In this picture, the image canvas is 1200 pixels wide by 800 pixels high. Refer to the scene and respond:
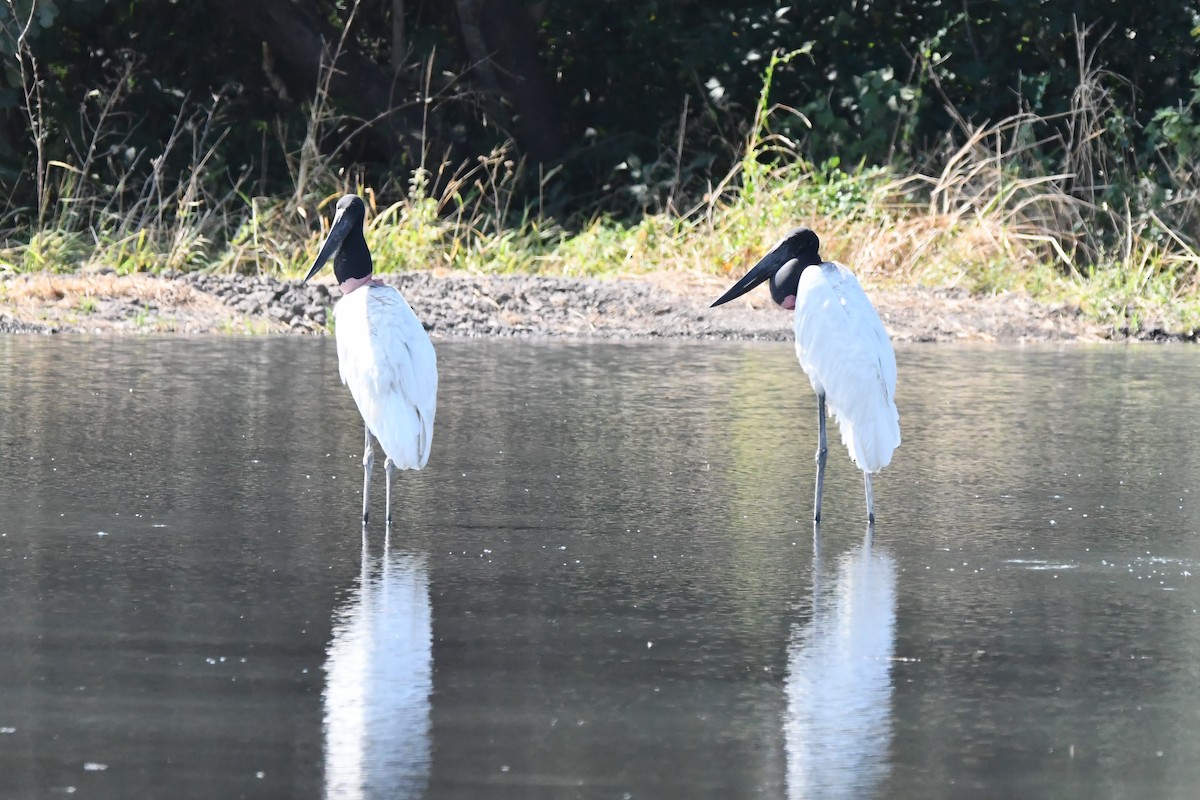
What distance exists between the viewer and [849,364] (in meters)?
7.71

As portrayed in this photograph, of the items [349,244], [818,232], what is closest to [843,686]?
[349,244]

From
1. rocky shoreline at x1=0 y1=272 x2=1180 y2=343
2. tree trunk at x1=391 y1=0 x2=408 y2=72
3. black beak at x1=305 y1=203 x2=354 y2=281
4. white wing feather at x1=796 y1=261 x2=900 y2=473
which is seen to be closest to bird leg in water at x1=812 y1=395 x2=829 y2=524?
white wing feather at x1=796 y1=261 x2=900 y2=473

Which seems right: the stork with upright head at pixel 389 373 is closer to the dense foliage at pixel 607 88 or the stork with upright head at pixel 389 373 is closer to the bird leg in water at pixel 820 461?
the bird leg in water at pixel 820 461

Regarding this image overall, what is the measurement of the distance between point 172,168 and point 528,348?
9.10 meters

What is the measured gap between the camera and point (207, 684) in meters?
5.02

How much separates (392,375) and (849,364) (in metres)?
1.78

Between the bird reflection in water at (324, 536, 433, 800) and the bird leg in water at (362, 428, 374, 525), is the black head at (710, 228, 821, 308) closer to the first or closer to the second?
the bird leg in water at (362, 428, 374, 525)

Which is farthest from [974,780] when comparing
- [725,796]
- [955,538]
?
[955,538]

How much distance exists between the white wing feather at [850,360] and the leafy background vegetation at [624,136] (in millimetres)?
8767

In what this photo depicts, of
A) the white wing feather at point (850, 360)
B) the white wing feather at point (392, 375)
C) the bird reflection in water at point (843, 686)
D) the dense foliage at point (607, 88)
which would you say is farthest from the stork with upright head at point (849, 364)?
the dense foliage at point (607, 88)

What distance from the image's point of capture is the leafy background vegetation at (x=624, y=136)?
1794 centimetres

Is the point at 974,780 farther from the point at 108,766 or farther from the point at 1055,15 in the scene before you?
the point at 1055,15

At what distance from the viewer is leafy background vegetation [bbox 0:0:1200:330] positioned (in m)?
17.9

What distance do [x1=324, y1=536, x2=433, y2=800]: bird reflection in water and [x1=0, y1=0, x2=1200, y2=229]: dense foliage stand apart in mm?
13349
